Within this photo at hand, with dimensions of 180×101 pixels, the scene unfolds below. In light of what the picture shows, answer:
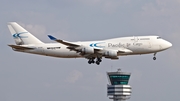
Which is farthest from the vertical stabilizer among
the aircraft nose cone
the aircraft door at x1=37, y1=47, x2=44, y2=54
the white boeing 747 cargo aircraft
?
the aircraft nose cone

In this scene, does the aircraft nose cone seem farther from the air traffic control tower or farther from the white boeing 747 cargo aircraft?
the air traffic control tower

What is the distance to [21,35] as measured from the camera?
311 feet

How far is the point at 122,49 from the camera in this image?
281 feet

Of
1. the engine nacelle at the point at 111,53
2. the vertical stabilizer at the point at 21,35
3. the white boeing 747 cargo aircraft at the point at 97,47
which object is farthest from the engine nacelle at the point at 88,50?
the vertical stabilizer at the point at 21,35

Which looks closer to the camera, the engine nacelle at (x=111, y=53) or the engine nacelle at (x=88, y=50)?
the engine nacelle at (x=111, y=53)

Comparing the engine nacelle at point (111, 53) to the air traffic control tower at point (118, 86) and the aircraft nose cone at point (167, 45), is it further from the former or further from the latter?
the air traffic control tower at point (118, 86)

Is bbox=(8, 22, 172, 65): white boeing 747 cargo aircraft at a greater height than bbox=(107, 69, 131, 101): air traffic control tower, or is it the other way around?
bbox=(8, 22, 172, 65): white boeing 747 cargo aircraft

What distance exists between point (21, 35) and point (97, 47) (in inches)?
685

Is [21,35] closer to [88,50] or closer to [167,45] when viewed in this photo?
[88,50]

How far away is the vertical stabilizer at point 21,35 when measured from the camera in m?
94.0

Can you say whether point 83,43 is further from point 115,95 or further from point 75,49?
point 115,95

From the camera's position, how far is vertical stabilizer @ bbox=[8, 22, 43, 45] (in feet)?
308

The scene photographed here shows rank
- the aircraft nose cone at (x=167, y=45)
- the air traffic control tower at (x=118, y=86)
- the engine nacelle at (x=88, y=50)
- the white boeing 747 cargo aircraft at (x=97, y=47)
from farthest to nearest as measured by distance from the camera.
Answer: the air traffic control tower at (x=118, y=86), the aircraft nose cone at (x=167, y=45), the engine nacelle at (x=88, y=50), the white boeing 747 cargo aircraft at (x=97, y=47)

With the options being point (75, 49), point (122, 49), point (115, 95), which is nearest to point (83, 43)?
point (75, 49)
